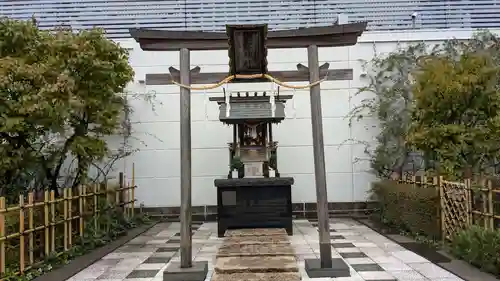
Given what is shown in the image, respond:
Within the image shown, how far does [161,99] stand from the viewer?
1218 centimetres

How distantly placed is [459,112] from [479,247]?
3.31 m

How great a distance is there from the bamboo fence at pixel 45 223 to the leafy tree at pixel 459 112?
596 centimetres

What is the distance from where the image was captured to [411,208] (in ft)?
28.2

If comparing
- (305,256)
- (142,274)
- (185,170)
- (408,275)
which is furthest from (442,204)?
(142,274)

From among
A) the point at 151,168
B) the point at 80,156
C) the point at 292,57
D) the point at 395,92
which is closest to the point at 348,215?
the point at 395,92

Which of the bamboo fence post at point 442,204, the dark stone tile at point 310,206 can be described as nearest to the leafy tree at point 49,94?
the dark stone tile at point 310,206

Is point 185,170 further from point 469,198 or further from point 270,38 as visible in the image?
point 469,198

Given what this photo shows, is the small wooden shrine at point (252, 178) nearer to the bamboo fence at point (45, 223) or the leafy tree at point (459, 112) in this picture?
the bamboo fence at point (45, 223)

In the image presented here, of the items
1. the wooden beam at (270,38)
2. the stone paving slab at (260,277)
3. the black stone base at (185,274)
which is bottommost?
the black stone base at (185,274)

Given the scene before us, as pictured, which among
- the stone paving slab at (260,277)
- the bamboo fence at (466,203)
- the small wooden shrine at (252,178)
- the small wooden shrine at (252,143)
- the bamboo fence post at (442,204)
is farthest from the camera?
the small wooden shrine at (252,143)

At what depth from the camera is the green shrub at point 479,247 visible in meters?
5.51

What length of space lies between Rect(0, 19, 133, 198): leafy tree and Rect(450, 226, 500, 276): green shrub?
6.01 m

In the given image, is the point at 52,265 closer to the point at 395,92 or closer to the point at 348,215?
the point at 348,215

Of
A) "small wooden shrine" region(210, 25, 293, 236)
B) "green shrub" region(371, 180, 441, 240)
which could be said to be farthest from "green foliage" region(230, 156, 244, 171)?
"green shrub" region(371, 180, 441, 240)
